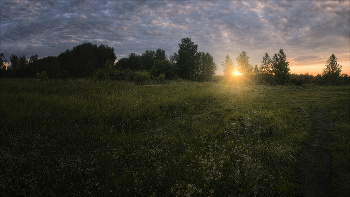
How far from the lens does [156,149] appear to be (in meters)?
5.86

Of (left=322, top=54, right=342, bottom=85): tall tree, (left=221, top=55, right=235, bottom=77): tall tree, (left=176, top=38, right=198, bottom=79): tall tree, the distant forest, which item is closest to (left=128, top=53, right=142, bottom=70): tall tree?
the distant forest

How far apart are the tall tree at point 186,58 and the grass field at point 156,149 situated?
53014 mm

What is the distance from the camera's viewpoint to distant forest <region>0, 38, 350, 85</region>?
34469 millimetres

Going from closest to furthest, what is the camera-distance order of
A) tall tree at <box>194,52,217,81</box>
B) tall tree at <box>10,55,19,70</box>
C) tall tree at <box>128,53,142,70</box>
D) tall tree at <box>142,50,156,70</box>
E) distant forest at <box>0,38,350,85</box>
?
1. distant forest at <box>0,38,350,85</box>
2. tall tree at <box>194,52,217,81</box>
3. tall tree at <box>10,55,19,70</box>
4. tall tree at <box>142,50,156,70</box>
5. tall tree at <box>128,53,142,70</box>

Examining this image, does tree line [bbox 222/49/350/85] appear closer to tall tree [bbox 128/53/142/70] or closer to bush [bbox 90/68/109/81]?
bush [bbox 90/68/109/81]

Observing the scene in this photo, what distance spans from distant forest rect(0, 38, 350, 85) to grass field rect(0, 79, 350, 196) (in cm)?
1793

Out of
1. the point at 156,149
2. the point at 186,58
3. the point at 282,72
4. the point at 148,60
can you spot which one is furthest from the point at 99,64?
the point at 156,149

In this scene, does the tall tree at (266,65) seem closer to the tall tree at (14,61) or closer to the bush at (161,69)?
the bush at (161,69)

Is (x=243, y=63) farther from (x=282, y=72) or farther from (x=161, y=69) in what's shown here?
(x=161, y=69)

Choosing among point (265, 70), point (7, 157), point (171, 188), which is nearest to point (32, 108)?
point (7, 157)

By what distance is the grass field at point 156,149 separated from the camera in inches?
163

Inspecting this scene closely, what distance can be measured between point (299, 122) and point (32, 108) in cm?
1361

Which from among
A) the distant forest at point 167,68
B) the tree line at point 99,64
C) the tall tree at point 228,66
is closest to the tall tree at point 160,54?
the distant forest at point 167,68

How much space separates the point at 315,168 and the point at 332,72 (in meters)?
51.8
